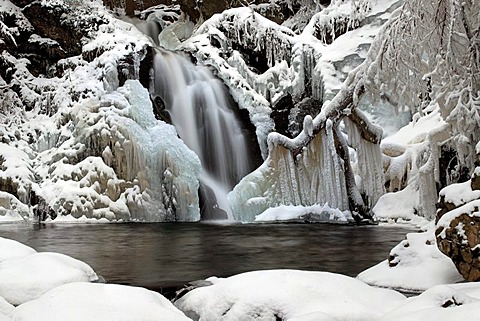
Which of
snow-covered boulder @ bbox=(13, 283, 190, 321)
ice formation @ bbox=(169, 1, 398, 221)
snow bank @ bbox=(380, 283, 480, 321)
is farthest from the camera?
ice formation @ bbox=(169, 1, 398, 221)

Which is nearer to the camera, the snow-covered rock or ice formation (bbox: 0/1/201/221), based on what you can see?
the snow-covered rock

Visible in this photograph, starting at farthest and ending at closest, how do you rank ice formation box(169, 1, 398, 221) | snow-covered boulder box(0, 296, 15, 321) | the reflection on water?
ice formation box(169, 1, 398, 221)
the reflection on water
snow-covered boulder box(0, 296, 15, 321)

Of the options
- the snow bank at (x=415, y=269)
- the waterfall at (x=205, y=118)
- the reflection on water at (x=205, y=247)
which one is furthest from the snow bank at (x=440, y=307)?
the waterfall at (x=205, y=118)

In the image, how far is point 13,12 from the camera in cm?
2306

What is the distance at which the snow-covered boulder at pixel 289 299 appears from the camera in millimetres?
3939

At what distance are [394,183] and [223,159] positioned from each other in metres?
6.82

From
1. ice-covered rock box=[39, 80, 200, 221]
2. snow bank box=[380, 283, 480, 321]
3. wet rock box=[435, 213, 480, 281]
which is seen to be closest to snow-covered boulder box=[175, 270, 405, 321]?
snow bank box=[380, 283, 480, 321]

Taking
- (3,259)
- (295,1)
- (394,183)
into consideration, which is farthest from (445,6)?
(295,1)

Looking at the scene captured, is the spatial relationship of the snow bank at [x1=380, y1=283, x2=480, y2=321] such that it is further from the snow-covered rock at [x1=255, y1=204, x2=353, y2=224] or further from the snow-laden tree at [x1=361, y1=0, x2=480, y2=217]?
the snow-covered rock at [x1=255, y1=204, x2=353, y2=224]

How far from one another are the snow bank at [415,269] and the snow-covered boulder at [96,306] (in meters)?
2.64

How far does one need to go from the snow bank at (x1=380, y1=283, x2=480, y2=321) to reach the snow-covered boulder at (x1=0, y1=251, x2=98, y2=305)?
3.15 meters

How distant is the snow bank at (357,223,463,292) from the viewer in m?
5.31

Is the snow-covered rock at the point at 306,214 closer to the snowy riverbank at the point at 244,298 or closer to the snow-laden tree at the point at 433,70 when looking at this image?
the snow-laden tree at the point at 433,70

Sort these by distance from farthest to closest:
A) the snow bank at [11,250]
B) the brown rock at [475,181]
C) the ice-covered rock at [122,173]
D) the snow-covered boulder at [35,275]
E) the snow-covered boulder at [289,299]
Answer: the ice-covered rock at [122,173], the snow bank at [11,250], the brown rock at [475,181], the snow-covered boulder at [35,275], the snow-covered boulder at [289,299]
